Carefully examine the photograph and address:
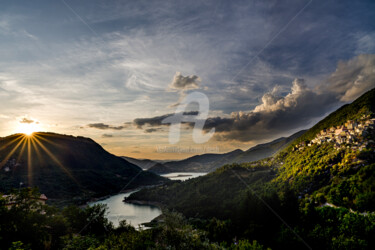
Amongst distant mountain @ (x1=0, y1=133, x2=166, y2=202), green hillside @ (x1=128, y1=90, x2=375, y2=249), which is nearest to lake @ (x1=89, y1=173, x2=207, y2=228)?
green hillside @ (x1=128, y1=90, x2=375, y2=249)

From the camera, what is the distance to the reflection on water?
103 metres

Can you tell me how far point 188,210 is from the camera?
107 meters

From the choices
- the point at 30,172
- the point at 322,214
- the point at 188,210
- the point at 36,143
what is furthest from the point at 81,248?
the point at 36,143

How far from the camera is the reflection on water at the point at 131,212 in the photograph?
10343cm

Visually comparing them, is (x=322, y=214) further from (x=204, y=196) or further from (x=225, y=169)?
(x=225, y=169)

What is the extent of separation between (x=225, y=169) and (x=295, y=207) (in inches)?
3826

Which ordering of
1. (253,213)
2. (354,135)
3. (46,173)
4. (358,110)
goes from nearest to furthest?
(253,213) → (354,135) → (358,110) → (46,173)

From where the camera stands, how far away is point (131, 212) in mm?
121062

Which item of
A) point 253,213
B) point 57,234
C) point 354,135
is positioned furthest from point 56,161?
point 354,135

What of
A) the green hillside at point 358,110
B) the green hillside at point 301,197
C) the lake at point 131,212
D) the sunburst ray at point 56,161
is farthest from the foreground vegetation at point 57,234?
the sunburst ray at point 56,161

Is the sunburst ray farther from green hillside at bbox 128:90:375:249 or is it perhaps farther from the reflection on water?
green hillside at bbox 128:90:375:249

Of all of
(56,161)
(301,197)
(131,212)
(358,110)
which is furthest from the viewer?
(56,161)

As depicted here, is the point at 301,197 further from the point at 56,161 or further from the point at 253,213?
the point at 56,161

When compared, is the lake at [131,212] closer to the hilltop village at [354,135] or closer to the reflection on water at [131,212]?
the reflection on water at [131,212]
